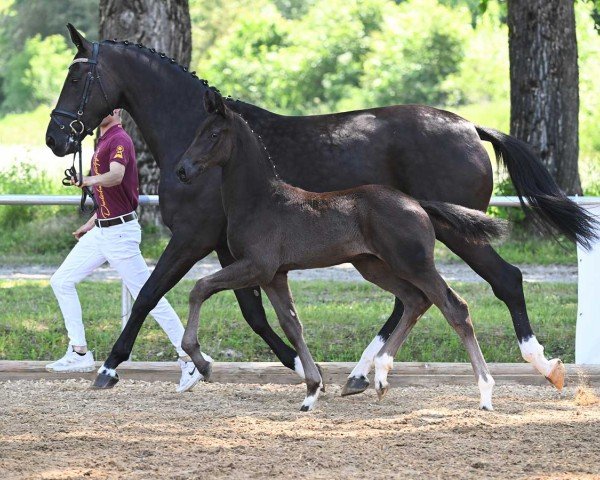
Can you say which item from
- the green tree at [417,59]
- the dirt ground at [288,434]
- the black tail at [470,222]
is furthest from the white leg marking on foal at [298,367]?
the green tree at [417,59]

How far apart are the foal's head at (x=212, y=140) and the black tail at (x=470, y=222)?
1207 millimetres

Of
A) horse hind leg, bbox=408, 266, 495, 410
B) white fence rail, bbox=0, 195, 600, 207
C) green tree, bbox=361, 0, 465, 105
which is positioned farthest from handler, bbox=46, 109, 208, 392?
green tree, bbox=361, 0, 465, 105

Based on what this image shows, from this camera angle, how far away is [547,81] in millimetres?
13562

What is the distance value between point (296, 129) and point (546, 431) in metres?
2.57

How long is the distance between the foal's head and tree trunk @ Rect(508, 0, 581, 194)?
7.51m

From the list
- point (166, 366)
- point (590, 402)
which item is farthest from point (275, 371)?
point (590, 402)

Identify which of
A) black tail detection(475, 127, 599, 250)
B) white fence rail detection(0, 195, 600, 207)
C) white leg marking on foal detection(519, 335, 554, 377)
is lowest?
white leg marking on foal detection(519, 335, 554, 377)

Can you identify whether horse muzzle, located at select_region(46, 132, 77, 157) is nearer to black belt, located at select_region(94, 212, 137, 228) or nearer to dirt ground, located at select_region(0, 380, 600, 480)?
black belt, located at select_region(94, 212, 137, 228)

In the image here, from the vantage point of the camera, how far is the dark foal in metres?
6.54

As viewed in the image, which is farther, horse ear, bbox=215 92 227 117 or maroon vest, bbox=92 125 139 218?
maroon vest, bbox=92 125 139 218

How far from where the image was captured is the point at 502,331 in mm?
9336

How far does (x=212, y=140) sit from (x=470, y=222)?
1.58 metres

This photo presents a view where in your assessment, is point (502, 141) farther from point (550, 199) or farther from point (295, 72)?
point (295, 72)

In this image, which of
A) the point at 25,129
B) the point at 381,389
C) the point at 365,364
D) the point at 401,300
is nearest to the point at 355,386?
the point at 365,364
